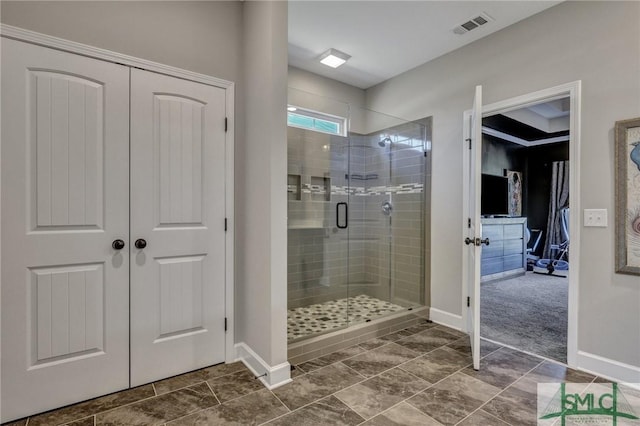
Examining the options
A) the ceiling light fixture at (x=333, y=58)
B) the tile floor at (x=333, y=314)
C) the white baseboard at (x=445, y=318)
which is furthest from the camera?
the ceiling light fixture at (x=333, y=58)

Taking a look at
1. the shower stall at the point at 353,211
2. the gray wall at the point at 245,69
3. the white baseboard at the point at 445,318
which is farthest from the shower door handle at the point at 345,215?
the gray wall at the point at 245,69

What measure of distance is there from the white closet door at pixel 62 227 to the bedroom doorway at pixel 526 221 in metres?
3.22

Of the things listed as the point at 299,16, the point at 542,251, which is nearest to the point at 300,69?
the point at 299,16

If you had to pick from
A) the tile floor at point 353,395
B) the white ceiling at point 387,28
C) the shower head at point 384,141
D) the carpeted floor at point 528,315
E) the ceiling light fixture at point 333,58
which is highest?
the white ceiling at point 387,28

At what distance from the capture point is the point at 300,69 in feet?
11.7

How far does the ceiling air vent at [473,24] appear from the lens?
2.59m

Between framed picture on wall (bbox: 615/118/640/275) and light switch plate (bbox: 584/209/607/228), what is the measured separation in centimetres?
7

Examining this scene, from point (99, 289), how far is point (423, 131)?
3.27 m

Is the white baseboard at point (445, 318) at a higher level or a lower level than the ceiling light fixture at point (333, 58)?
lower

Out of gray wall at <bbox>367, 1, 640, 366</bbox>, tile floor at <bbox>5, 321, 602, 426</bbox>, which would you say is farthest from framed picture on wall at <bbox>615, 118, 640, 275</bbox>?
tile floor at <bbox>5, 321, 602, 426</bbox>

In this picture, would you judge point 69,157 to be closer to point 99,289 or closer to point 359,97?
point 99,289

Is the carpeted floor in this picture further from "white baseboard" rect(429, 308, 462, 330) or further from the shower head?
the shower head

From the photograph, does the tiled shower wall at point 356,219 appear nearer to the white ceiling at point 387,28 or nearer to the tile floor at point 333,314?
the tile floor at point 333,314

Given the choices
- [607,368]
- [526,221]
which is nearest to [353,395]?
[607,368]
